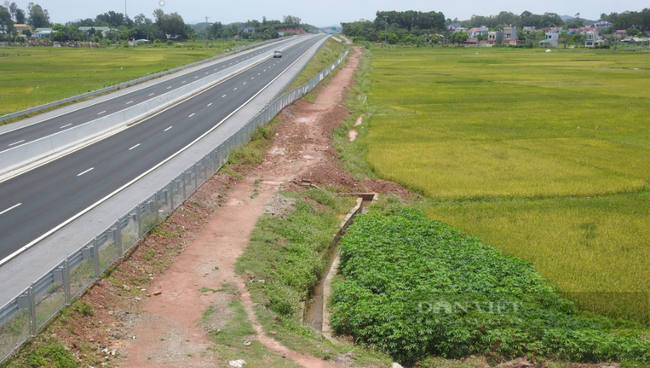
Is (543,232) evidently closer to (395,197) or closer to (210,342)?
(395,197)

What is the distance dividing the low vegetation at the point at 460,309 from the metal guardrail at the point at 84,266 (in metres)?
7.39

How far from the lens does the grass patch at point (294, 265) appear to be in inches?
666

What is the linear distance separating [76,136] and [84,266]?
2515 centimetres

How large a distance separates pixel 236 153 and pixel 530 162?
1959cm

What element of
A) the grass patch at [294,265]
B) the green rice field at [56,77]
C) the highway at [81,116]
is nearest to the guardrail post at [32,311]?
the grass patch at [294,265]

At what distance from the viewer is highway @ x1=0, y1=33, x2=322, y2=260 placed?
24125mm

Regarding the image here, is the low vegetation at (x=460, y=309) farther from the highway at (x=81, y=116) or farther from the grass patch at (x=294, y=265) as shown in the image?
the highway at (x=81, y=116)

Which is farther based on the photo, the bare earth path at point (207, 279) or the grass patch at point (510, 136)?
the grass patch at point (510, 136)

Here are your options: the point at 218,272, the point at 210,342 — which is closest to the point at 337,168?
the point at 218,272

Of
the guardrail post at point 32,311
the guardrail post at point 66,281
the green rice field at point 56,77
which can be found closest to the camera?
the guardrail post at point 32,311

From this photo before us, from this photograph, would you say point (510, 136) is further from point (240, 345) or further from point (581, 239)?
point (240, 345)

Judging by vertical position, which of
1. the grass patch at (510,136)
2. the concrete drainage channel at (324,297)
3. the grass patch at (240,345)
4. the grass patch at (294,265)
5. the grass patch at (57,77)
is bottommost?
the concrete drainage channel at (324,297)

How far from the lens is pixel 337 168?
38625 millimetres

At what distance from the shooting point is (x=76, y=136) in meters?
40.1
